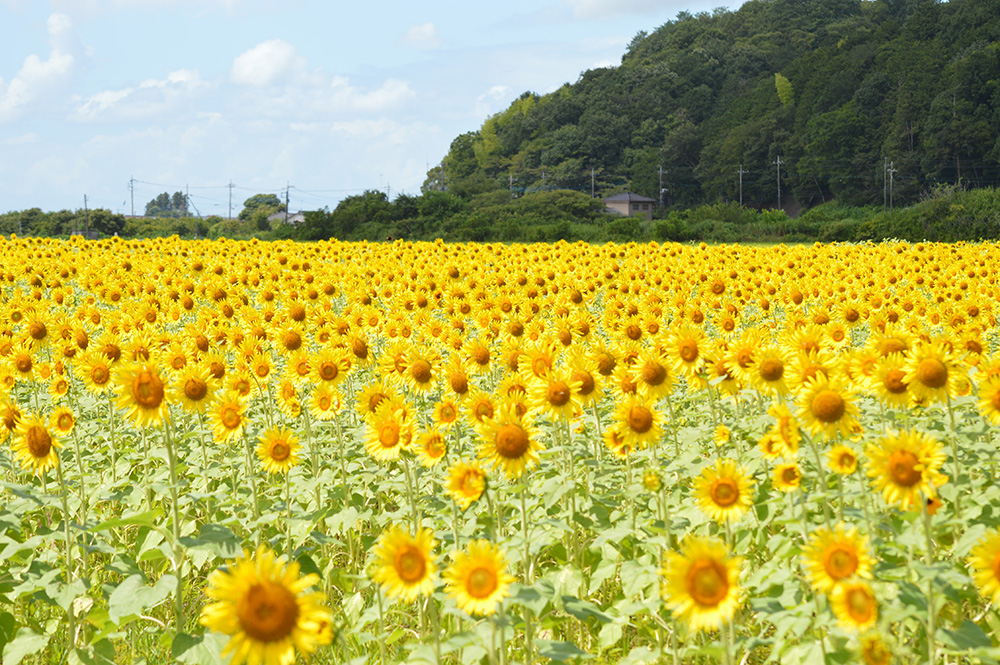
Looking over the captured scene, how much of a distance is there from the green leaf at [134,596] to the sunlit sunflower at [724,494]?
7.98ft

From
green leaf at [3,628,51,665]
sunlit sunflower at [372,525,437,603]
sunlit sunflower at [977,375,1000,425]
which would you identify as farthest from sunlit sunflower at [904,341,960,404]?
green leaf at [3,628,51,665]

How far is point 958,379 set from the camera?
4426mm

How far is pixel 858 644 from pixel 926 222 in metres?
44.2

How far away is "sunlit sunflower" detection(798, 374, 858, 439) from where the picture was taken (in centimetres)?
398

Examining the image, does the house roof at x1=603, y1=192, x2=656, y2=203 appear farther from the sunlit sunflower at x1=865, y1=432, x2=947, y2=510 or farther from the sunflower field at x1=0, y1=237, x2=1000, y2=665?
the sunlit sunflower at x1=865, y1=432, x2=947, y2=510

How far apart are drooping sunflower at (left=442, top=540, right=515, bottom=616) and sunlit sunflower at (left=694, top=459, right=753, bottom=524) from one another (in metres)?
1.14

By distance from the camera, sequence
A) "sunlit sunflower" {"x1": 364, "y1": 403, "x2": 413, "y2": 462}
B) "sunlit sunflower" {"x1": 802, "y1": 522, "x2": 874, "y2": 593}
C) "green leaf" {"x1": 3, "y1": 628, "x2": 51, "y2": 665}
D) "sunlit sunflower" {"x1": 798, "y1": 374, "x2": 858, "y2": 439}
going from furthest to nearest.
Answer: "sunlit sunflower" {"x1": 364, "y1": 403, "x2": 413, "y2": 462} → "sunlit sunflower" {"x1": 798, "y1": 374, "x2": 858, "y2": 439} → "green leaf" {"x1": 3, "y1": 628, "x2": 51, "y2": 665} → "sunlit sunflower" {"x1": 802, "y1": 522, "x2": 874, "y2": 593}

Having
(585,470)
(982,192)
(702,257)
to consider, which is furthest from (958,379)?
(982,192)

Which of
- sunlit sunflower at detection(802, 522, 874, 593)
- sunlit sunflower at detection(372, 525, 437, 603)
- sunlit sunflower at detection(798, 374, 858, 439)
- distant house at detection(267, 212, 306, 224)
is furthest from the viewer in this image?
distant house at detection(267, 212, 306, 224)

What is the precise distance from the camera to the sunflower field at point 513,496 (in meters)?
3.12

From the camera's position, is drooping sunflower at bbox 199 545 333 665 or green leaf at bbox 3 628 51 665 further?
green leaf at bbox 3 628 51 665

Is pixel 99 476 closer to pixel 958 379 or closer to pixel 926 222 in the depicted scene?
pixel 958 379

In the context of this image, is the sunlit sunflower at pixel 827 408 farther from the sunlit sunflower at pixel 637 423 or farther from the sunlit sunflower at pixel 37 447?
the sunlit sunflower at pixel 37 447

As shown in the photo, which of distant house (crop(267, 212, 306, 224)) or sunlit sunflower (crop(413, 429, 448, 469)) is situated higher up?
distant house (crop(267, 212, 306, 224))
